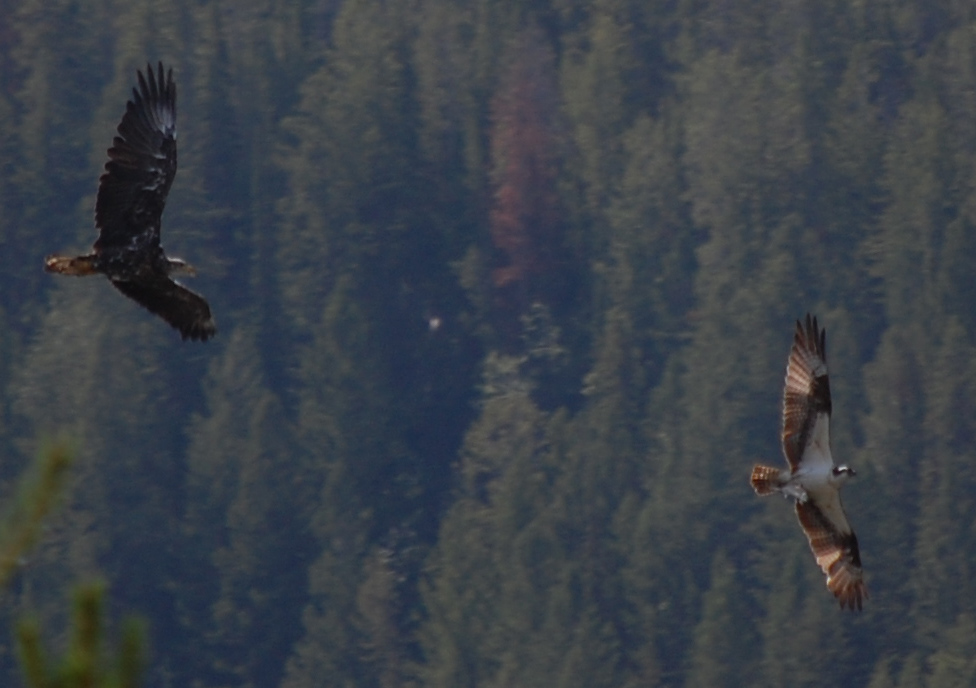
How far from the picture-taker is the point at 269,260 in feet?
236

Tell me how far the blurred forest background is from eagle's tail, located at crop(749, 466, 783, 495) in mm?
39896

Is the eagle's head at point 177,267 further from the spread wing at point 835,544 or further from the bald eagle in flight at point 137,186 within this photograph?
the spread wing at point 835,544

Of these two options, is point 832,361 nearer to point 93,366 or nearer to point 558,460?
point 558,460

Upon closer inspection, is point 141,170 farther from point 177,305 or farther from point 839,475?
point 839,475

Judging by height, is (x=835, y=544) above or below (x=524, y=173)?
below

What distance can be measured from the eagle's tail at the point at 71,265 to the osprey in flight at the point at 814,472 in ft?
14.6

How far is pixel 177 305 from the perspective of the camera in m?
13.4

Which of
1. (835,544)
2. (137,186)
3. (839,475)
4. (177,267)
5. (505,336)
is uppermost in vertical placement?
(505,336)

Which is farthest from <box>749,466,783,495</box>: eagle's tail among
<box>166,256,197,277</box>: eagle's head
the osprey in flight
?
<box>166,256,197,277</box>: eagle's head

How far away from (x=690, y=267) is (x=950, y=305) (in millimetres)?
9685

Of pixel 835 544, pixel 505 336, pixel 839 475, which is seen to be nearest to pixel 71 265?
pixel 839 475

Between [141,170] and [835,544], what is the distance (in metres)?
5.36

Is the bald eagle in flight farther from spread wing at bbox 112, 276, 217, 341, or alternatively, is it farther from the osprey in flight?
the osprey in flight

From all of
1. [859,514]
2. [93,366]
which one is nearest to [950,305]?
[859,514]
